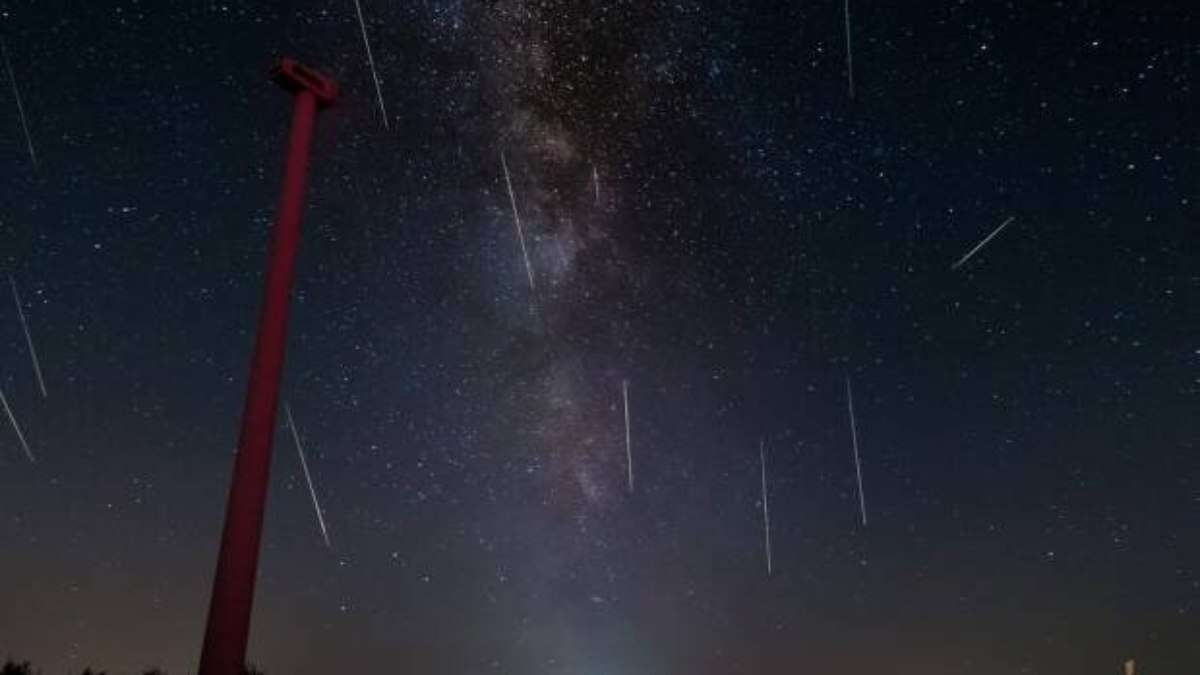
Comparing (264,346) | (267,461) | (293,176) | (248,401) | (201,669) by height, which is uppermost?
(293,176)

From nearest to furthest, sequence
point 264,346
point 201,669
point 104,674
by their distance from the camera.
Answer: point 201,669 < point 264,346 < point 104,674

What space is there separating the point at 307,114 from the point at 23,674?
2475cm

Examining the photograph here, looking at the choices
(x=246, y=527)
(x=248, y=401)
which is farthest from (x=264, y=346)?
(x=246, y=527)

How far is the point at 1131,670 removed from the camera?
2498cm

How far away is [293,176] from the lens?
7297 millimetres

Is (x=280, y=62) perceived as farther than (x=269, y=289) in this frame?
Yes

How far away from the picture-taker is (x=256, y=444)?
6.22m

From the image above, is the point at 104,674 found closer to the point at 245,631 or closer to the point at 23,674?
the point at 23,674

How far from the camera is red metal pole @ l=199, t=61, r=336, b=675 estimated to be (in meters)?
5.75

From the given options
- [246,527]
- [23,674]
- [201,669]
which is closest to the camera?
[201,669]

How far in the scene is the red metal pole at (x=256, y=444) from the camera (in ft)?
18.9

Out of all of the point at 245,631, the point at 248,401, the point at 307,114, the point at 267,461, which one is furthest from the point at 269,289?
the point at 245,631

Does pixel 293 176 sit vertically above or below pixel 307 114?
below

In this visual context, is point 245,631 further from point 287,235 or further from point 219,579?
point 287,235
